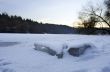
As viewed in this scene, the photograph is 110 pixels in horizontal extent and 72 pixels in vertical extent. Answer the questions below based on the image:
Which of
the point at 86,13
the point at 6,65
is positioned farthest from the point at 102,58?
the point at 86,13

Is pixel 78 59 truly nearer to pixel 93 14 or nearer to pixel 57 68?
pixel 57 68

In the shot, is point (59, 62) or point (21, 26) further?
point (21, 26)

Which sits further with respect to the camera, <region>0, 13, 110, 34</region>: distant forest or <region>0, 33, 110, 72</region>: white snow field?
<region>0, 13, 110, 34</region>: distant forest

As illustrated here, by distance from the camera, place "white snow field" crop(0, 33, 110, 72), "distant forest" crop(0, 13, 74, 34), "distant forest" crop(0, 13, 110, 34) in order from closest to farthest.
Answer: "white snow field" crop(0, 33, 110, 72), "distant forest" crop(0, 13, 110, 34), "distant forest" crop(0, 13, 74, 34)

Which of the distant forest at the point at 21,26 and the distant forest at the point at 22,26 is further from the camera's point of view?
the distant forest at the point at 21,26

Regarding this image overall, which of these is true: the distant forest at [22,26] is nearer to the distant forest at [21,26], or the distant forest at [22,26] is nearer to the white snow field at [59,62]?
the distant forest at [21,26]

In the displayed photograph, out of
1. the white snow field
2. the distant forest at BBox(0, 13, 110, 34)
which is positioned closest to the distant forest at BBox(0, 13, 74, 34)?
the distant forest at BBox(0, 13, 110, 34)

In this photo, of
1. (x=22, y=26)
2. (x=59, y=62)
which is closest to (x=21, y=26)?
(x=22, y=26)

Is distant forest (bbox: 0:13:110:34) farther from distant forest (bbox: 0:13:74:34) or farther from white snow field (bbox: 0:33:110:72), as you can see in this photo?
white snow field (bbox: 0:33:110:72)

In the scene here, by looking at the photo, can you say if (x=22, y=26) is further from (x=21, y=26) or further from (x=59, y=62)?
(x=59, y=62)

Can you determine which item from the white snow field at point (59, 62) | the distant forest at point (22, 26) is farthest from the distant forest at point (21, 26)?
the white snow field at point (59, 62)

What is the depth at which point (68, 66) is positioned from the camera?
19.2 feet

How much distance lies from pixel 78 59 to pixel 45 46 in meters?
1.65

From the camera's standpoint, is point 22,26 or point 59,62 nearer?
point 59,62
